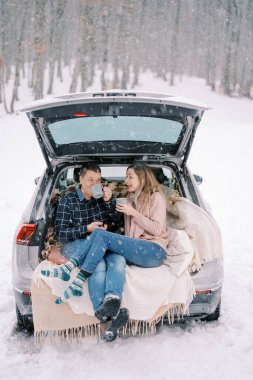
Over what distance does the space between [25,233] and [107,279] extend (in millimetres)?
816

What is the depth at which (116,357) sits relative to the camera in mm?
3061

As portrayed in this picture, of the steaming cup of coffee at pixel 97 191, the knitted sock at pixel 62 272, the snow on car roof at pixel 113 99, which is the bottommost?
the knitted sock at pixel 62 272

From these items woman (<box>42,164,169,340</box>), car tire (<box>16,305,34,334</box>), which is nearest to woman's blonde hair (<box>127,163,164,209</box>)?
woman (<box>42,164,169,340</box>)

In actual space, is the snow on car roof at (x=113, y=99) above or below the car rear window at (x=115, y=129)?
above

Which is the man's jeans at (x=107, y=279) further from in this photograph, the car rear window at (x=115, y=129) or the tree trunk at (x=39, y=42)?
the tree trunk at (x=39, y=42)

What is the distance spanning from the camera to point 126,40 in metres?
25.3

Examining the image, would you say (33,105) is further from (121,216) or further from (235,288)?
(235,288)

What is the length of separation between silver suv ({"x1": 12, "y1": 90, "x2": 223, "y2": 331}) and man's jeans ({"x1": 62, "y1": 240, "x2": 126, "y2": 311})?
0.51 m

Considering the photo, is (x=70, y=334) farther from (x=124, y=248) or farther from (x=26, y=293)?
(x=124, y=248)

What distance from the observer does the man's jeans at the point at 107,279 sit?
9.49 ft

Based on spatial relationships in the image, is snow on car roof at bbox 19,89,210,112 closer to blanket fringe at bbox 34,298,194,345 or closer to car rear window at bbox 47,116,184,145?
car rear window at bbox 47,116,184,145

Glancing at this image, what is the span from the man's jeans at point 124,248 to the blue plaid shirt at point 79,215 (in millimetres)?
287

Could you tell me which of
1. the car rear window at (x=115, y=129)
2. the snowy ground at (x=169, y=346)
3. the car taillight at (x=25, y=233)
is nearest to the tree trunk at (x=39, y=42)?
the snowy ground at (x=169, y=346)

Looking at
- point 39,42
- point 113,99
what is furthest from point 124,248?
point 39,42
